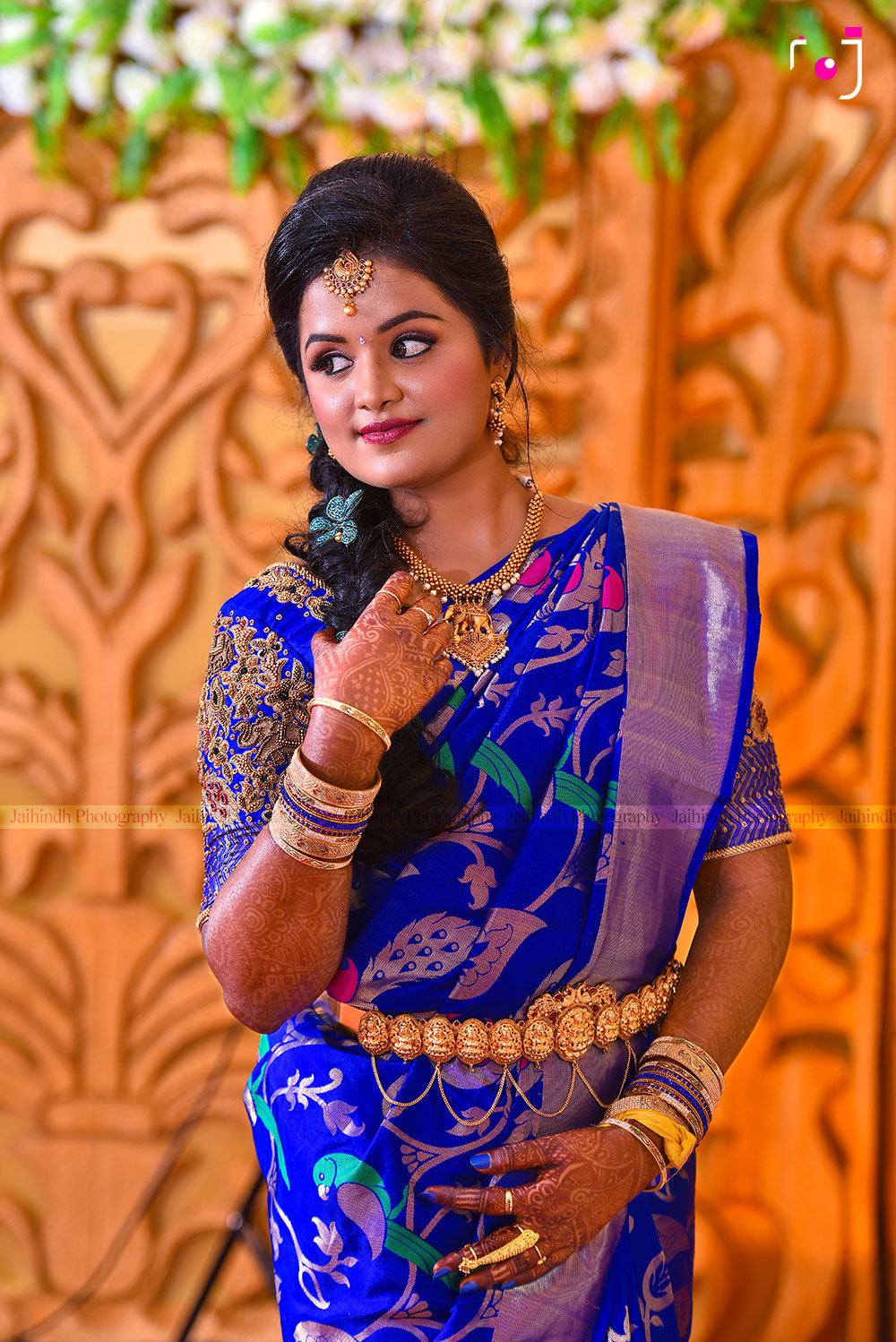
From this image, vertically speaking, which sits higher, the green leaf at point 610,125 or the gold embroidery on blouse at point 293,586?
the green leaf at point 610,125

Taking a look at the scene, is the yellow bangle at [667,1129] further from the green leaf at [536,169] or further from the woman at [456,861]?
the green leaf at [536,169]

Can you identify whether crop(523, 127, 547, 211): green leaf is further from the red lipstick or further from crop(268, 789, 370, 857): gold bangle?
crop(268, 789, 370, 857): gold bangle

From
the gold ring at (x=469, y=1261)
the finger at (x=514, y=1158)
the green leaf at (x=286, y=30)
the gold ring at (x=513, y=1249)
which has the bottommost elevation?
the gold ring at (x=469, y=1261)

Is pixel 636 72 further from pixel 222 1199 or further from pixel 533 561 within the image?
pixel 222 1199

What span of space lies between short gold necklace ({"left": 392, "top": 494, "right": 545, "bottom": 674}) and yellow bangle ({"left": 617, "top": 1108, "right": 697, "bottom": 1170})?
418mm

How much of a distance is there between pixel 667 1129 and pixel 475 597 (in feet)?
1.70

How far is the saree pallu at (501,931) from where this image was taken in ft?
3.07

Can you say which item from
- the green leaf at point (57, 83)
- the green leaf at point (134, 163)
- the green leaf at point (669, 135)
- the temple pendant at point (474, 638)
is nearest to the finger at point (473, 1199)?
the temple pendant at point (474, 638)

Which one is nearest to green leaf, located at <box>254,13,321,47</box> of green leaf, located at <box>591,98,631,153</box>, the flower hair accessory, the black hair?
green leaf, located at <box>591,98,631,153</box>

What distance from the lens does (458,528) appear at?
3.56ft

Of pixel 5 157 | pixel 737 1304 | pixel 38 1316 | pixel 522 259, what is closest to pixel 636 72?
pixel 522 259

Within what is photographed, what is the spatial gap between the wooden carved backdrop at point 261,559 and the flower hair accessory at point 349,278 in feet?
3.04

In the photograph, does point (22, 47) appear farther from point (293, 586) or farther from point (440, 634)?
point (440, 634)

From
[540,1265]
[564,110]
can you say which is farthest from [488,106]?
[540,1265]
